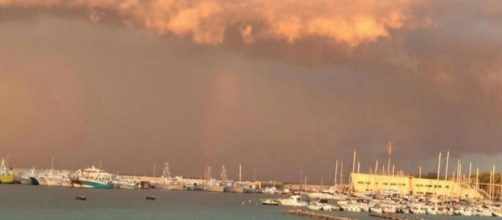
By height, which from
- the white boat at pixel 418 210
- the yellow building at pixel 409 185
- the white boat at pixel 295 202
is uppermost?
the yellow building at pixel 409 185

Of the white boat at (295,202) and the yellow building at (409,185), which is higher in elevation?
the yellow building at (409,185)

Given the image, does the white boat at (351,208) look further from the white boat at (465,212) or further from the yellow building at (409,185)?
the yellow building at (409,185)

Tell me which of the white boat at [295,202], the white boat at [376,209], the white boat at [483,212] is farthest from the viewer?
the white boat at [295,202]

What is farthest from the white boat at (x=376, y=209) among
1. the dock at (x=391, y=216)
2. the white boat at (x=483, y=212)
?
the white boat at (x=483, y=212)

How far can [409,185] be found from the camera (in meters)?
182

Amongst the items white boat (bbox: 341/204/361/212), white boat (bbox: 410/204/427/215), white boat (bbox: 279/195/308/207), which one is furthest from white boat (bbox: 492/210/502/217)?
white boat (bbox: 279/195/308/207)

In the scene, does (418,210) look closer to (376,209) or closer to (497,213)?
(376,209)

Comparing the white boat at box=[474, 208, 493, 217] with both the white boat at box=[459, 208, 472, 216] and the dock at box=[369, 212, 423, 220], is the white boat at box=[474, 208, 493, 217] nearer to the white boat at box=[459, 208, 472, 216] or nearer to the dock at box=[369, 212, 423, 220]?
the white boat at box=[459, 208, 472, 216]

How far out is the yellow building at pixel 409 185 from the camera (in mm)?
171750

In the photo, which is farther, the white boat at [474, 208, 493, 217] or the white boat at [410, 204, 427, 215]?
the white boat at [474, 208, 493, 217]

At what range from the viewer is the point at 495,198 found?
17650 centimetres

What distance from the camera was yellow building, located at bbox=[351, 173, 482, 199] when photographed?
6762 inches

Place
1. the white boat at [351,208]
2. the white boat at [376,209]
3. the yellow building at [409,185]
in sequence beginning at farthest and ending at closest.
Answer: the yellow building at [409,185] → the white boat at [351,208] → the white boat at [376,209]

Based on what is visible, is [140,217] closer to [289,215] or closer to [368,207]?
[289,215]
